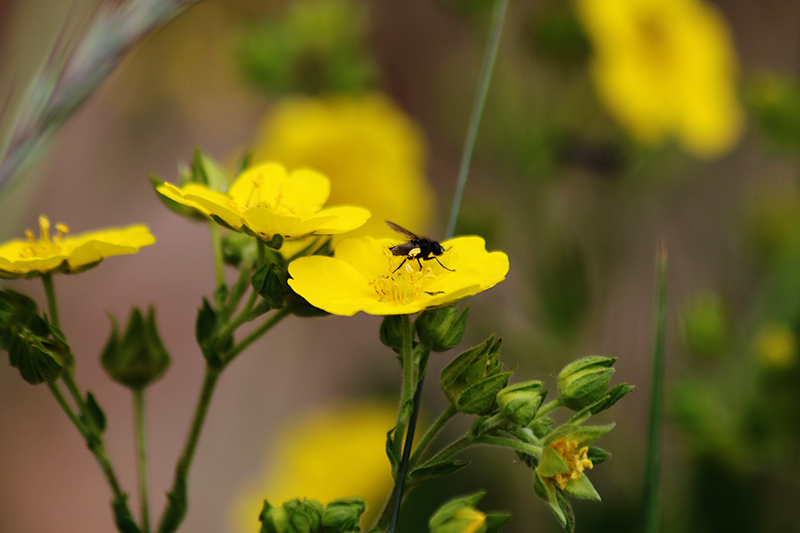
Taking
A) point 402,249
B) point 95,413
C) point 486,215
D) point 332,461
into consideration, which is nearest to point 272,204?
point 402,249

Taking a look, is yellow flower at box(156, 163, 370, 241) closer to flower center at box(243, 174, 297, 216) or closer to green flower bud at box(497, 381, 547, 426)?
flower center at box(243, 174, 297, 216)

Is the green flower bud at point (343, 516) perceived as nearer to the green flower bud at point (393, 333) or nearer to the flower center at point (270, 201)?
the green flower bud at point (393, 333)

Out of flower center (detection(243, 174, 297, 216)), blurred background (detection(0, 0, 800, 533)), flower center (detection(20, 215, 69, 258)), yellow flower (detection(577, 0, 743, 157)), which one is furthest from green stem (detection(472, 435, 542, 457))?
yellow flower (detection(577, 0, 743, 157))

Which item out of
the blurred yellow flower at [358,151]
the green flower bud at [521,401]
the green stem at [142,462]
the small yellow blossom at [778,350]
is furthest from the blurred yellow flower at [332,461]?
the green flower bud at [521,401]

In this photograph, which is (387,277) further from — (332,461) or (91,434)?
(332,461)

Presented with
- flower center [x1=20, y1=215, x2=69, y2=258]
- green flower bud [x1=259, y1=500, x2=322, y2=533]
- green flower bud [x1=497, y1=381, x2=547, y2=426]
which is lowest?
green flower bud [x1=259, y1=500, x2=322, y2=533]

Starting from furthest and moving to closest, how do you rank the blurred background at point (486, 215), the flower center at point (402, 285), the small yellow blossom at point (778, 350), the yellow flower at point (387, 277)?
the blurred background at point (486, 215) → the small yellow blossom at point (778, 350) → the flower center at point (402, 285) → the yellow flower at point (387, 277)
